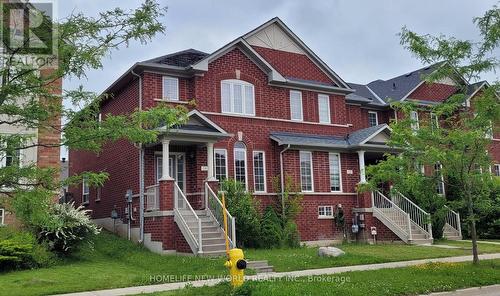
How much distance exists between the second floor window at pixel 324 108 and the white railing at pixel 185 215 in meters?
9.01

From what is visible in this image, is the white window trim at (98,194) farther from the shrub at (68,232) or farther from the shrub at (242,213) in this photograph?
the shrub at (242,213)

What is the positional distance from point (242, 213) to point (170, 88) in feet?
20.0

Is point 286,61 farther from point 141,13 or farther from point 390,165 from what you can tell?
point 141,13

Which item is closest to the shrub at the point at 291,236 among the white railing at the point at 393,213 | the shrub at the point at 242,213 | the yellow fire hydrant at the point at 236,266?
the shrub at the point at 242,213

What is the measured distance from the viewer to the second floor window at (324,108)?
24469 millimetres

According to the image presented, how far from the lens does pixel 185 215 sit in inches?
693

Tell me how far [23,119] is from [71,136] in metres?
0.70

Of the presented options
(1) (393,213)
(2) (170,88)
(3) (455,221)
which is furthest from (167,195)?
(3) (455,221)

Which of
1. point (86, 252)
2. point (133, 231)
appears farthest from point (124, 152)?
point (86, 252)

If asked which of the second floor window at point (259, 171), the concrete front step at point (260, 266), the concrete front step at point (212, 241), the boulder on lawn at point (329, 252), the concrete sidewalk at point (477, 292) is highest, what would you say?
the second floor window at point (259, 171)

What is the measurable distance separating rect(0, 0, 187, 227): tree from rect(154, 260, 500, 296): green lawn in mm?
3934

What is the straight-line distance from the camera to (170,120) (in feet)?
25.2

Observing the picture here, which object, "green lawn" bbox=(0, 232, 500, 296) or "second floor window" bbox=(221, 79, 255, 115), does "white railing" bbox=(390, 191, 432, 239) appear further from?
"second floor window" bbox=(221, 79, 255, 115)

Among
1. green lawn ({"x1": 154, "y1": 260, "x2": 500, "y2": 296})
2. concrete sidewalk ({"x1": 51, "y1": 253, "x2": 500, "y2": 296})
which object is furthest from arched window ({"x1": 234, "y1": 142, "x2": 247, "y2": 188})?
green lawn ({"x1": 154, "y1": 260, "x2": 500, "y2": 296})
